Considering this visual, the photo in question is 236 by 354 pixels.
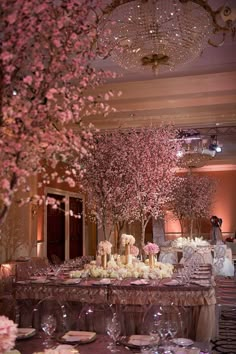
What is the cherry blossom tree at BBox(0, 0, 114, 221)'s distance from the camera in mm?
1301

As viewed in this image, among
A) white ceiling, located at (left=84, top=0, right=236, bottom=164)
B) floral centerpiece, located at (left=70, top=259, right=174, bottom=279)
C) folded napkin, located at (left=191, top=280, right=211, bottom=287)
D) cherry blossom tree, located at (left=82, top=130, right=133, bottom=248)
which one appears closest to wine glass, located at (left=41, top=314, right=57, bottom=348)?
folded napkin, located at (left=191, top=280, right=211, bottom=287)

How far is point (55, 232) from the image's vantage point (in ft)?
36.1

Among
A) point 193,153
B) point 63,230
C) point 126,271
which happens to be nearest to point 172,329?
point 126,271

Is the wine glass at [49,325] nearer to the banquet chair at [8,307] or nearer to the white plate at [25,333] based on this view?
the white plate at [25,333]

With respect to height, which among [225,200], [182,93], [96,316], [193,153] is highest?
[182,93]

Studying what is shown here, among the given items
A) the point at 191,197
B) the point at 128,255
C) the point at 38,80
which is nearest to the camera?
the point at 38,80

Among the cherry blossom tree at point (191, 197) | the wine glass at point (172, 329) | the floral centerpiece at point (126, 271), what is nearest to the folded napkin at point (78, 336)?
the wine glass at point (172, 329)

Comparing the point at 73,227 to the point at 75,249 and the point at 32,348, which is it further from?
the point at 32,348

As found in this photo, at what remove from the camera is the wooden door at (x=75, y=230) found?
12227 mm

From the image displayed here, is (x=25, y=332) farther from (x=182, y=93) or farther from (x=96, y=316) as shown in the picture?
(x=182, y=93)

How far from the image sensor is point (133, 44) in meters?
2.68

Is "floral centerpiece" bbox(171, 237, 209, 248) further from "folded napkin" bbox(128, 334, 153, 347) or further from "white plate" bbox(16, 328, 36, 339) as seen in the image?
"white plate" bbox(16, 328, 36, 339)

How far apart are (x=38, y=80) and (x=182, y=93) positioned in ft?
16.5

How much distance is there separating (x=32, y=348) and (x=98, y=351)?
36 centimetres
